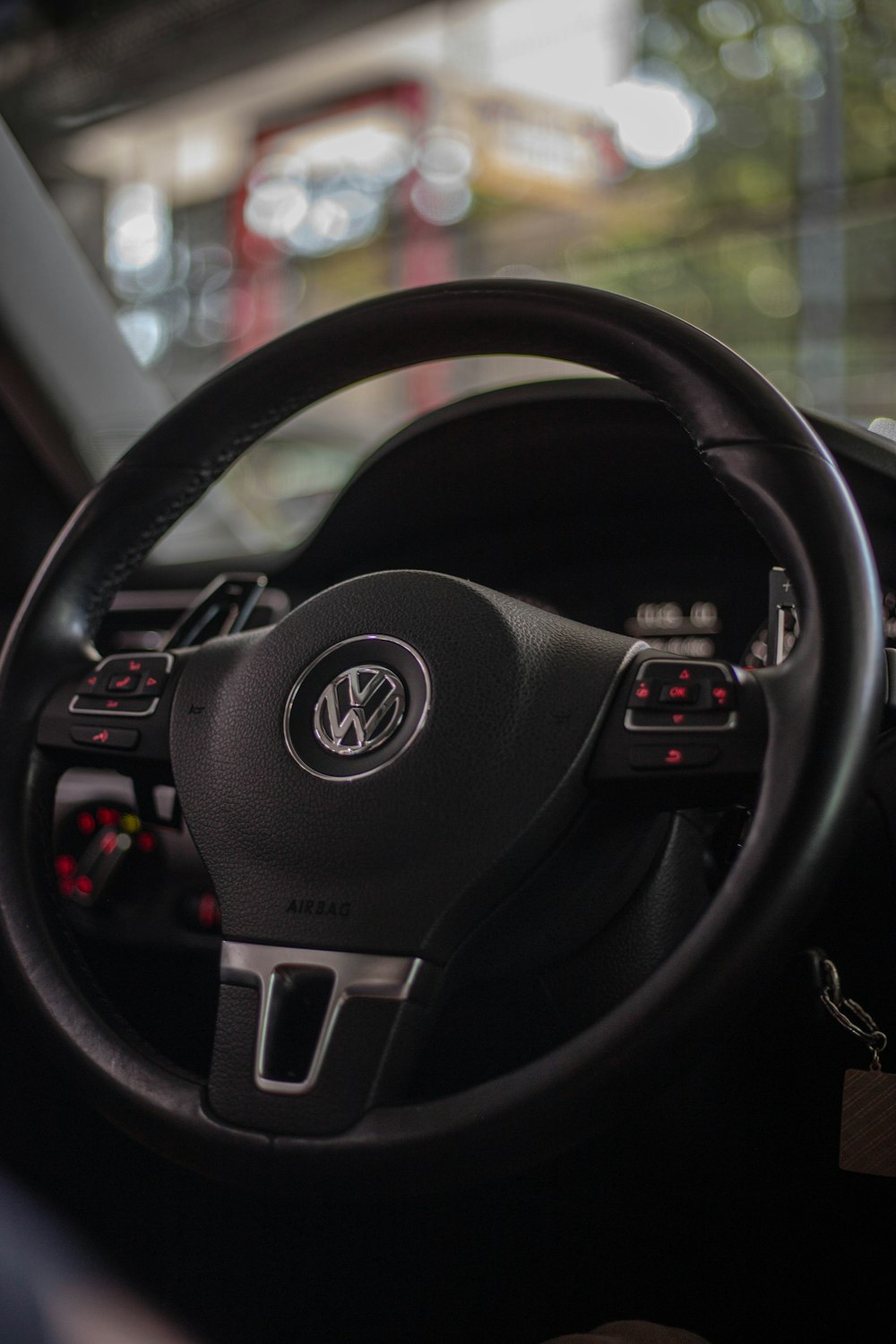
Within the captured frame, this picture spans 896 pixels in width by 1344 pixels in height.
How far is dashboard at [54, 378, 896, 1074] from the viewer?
40.9 inches

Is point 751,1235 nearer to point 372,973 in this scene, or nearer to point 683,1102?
point 683,1102

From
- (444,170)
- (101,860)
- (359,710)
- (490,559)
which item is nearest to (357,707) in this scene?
(359,710)

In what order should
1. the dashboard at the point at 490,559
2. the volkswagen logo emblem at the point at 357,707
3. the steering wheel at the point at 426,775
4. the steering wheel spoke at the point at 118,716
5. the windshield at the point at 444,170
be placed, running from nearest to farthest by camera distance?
the steering wheel at the point at 426,775, the volkswagen logo emblem at the point at 357,707, the steering wheel spoke at the point at 118,716, the dashboard at the point at 490,559, the windshield at the point at 444,170

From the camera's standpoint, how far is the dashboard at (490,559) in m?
1.04

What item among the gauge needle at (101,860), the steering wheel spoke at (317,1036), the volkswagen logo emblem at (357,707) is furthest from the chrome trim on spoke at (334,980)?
the gauge needle at (101,860)

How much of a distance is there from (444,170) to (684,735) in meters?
7.44

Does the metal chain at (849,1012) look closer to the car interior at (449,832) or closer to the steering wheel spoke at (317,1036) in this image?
the car interior at (449,832)

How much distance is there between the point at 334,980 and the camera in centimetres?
67

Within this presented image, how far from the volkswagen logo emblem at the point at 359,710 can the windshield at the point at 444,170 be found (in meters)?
0.88

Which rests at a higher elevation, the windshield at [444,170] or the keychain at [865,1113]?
the windshield at [444,170]

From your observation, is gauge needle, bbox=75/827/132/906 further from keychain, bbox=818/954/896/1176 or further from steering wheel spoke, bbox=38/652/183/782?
keychain, bbox=818/954/896/1176

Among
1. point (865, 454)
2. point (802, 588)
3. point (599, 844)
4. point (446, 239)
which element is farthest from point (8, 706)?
point (446, 239)

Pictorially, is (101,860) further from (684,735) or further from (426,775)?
(684,735)

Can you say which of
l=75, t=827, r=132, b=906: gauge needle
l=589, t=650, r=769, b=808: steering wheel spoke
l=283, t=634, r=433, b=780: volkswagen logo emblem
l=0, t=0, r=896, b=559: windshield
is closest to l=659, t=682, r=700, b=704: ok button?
l=589, t=650, r=769, b=808: steering wheel spoke
